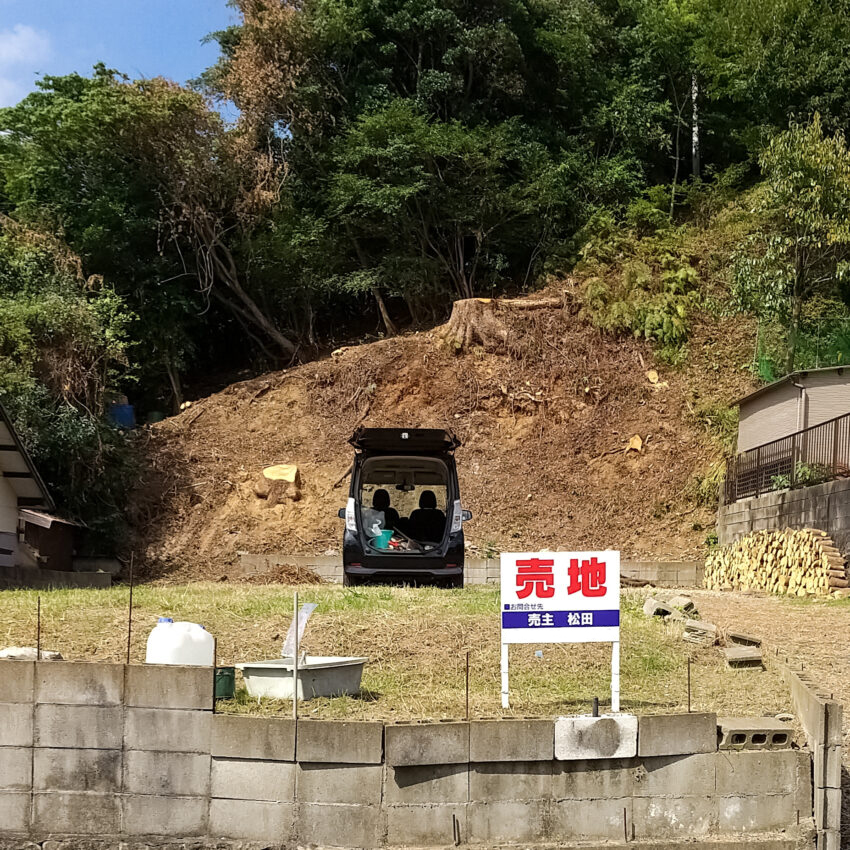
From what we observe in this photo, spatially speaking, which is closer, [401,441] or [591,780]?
[591,780]

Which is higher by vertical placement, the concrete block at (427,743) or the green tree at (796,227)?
the green tree at (796,227)

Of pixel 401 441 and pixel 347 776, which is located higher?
pixel 401 441

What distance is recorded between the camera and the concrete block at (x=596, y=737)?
6367mm

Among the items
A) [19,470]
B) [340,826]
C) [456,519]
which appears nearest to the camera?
[340,826]

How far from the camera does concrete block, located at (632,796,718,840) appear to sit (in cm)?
643

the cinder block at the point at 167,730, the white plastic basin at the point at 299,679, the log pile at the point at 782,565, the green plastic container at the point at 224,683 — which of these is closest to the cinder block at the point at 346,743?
the cinder block at the point at 167,730

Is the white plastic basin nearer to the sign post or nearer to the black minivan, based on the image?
the sign post

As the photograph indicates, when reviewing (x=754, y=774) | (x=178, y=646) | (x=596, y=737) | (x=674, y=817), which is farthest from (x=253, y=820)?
(x=754, y=774)

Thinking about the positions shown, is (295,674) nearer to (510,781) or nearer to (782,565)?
(510,781)

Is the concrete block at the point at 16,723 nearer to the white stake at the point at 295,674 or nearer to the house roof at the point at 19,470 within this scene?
the white stake at the point at 295,674

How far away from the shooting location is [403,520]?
14914mm

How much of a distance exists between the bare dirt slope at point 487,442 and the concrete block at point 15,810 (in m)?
15.4

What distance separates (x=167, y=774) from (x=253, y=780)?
0.54 meters

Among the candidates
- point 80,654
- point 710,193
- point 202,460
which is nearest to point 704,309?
point 710,193
